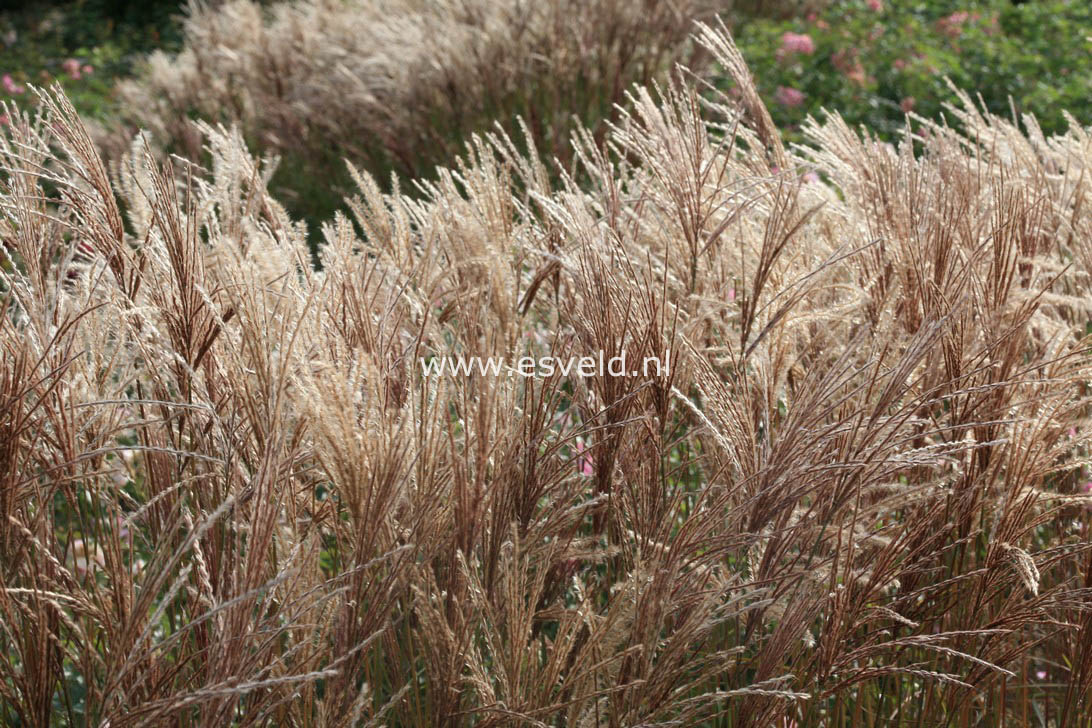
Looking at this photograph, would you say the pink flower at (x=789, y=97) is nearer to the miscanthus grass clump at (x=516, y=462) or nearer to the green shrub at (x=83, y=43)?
the miscanthus grass clump at (x=516, y=462)

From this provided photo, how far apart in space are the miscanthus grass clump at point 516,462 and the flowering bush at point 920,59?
4.52m

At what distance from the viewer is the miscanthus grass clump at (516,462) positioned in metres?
1.39

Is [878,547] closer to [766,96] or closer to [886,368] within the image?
[886,368]

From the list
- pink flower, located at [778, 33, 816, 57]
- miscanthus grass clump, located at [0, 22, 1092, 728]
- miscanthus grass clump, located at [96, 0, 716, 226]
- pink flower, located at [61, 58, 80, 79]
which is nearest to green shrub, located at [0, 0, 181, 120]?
pink flower, located at [61, 58, 80, 79]

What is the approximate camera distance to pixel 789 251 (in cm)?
203

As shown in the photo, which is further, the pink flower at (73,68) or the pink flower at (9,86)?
the pink flower at (73,68)

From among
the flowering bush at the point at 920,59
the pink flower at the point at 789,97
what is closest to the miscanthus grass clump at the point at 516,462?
the flowering bush at the point at 920,59

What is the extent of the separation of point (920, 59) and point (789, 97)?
3.30 ft

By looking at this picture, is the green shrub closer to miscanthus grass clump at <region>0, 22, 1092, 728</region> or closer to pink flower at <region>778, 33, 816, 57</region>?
pink flower at <region>778, 33, 816, 57</region>

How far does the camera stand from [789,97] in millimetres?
6551

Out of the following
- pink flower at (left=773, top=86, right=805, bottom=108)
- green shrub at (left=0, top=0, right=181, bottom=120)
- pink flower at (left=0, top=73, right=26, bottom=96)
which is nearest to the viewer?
pink flower at (left=773, top=86, right=805, bottom=108)

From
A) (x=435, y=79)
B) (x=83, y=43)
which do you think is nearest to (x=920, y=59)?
(x=435, y=79)

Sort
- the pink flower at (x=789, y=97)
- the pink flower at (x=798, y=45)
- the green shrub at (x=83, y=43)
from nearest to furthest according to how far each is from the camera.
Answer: the pink flower at (x=789, y=97) → the pink flower at (x=798, y=45) → the green shrub at (x=83, y=43)

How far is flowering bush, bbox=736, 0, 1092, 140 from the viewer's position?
6324 millimetres
